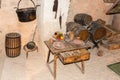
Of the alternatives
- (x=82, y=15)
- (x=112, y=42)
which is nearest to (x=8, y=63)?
(x=82, y=15)

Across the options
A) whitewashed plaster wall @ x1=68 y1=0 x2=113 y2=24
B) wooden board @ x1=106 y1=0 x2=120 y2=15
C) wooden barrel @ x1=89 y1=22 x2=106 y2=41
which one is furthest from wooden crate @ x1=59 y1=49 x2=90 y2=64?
wooden board @ x1=106 y1=0 x2=120 y2=15

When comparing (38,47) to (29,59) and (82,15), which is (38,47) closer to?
(29,59)

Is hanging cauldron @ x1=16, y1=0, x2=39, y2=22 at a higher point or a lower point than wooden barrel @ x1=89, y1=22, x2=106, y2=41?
higher

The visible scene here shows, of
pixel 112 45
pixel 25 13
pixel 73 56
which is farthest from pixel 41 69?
pixel 112 45

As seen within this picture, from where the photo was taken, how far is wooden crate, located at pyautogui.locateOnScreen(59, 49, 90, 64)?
3.89 meters

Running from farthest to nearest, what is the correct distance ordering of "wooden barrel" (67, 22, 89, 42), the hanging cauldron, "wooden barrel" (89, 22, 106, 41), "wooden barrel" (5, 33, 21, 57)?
1. "wooden barrel" (89, 22, 106, 41)
2. "wooden barrel" (67, 22, 89, 42)
3. "wooden barrel" (5, 33, 21, 57)
4. the hanging cauldron

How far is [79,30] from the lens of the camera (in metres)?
4.70

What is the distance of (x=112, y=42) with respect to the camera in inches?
223

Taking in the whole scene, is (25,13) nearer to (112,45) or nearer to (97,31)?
(97,31)

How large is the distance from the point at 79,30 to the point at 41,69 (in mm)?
1347

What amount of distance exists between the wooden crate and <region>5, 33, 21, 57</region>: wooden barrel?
1.22m

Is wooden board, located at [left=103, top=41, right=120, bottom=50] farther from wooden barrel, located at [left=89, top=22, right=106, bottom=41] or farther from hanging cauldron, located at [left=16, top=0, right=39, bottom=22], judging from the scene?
hanging cauldron, located at [left=16, top=0, right=39, bottom=22]

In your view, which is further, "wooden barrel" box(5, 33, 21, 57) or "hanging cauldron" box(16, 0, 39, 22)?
"wooden barrel" box(5, 33, 21, 57)

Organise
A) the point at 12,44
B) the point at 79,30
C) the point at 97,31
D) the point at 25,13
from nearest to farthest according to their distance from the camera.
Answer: the point at 25,13, the point at 12,44, the point at 79,30, the point at 97,31
